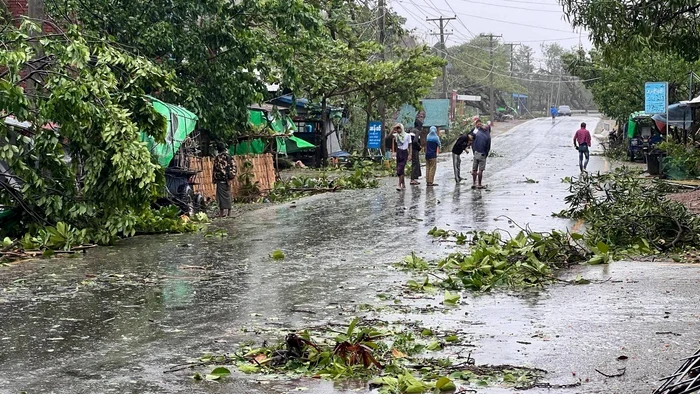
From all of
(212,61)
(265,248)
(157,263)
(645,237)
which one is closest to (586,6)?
(645,237)

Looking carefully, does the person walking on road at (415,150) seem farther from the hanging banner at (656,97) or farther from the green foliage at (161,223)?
the green foliage at (161,223)

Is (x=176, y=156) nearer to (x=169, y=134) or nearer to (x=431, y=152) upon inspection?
(x=169, y=134)

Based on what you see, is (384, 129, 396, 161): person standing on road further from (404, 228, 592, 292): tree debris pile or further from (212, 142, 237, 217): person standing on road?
(404, 228, 592, 292): tree debris pile

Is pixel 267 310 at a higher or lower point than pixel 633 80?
lower

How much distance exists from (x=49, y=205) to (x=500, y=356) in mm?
9422

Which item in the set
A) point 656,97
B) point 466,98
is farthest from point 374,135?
point 466,98

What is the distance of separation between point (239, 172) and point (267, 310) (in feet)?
49.4

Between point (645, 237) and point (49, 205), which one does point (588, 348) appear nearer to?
point (645, 237)

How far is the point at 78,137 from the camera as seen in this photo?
1409 cm

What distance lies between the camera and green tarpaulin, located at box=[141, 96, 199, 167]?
17.6m

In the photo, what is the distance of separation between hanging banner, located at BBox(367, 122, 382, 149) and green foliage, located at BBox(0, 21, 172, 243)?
25876 millimetres

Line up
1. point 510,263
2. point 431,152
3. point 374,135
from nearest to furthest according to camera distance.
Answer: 1. point 510,263
2. point 431,152
3. point 374,135

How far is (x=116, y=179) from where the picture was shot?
46.0 ft

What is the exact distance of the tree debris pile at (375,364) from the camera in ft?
21.0
